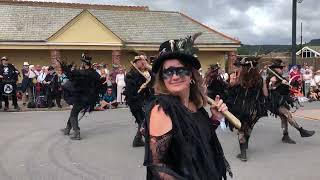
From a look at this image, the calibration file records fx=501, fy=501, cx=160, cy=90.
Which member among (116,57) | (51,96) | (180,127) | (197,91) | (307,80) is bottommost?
(51,96)

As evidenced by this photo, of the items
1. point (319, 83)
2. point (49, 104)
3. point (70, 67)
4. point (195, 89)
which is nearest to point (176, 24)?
point (319, 83)

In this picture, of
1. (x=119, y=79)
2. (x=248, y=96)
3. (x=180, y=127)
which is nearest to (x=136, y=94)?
(x=248, y=96)

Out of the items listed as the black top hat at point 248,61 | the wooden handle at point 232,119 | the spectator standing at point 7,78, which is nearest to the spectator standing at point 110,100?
the spectator standing at point 7,78

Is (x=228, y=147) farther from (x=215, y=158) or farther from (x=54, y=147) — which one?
(x=215, y=158)

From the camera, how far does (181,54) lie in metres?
3.34

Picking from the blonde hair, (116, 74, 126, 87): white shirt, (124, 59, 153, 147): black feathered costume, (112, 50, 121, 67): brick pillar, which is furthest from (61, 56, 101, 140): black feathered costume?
(112, 50, 121, 67): brick pillar

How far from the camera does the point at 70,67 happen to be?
453 inches

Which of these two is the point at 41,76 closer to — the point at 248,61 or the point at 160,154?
the point at 248,61

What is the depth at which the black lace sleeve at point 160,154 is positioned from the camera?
2990 mm

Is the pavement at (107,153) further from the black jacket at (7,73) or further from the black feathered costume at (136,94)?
the black jacket at (7,73)

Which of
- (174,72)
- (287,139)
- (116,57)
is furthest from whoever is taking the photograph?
(116,57)

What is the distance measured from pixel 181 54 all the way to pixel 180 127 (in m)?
0.53

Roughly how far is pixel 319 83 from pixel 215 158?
20.1m

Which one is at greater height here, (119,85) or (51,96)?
(119,85)
